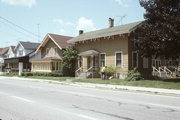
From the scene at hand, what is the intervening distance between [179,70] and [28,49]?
33.6 meters

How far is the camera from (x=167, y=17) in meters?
18.5

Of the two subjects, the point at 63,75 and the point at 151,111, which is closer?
the point at 151,111

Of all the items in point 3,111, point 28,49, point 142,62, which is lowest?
point 3,111

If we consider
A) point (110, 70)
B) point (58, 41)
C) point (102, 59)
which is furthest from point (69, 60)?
point (110, 70)

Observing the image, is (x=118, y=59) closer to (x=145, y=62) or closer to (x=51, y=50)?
(x=145, y=62)

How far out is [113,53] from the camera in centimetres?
2750

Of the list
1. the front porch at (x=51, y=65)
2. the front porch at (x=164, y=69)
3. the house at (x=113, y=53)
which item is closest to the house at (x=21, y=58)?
the front porch at (x=51, y=65)

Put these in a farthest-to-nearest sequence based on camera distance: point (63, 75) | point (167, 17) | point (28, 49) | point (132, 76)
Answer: point (28, 49) → point (63, 75) → point (132, 76) → point (167, 17)

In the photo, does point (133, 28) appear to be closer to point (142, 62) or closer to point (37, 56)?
point (142, 62)

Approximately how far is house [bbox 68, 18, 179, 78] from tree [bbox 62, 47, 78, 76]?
0.88 metres

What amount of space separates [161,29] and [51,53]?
2380cm

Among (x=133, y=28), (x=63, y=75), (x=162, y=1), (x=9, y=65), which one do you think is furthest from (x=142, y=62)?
(x=9, y=65)

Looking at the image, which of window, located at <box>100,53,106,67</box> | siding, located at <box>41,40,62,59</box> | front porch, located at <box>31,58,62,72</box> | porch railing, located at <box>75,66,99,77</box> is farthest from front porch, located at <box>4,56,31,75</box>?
window, located at <box>100,53,106,67</box>

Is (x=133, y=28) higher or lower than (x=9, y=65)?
higher
